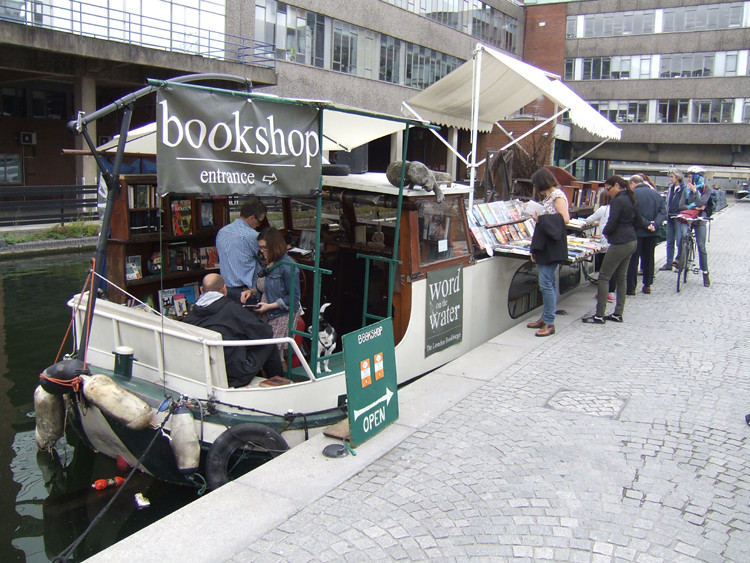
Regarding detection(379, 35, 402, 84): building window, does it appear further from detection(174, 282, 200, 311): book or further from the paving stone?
the paving stone

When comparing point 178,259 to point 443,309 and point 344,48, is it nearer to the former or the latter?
point 443,309

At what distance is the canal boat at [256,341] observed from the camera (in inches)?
184

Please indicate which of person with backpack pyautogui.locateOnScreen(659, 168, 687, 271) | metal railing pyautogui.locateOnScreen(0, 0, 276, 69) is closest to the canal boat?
person with backpack pyautogui.locateOnScreen(659, 168, 687, 271)

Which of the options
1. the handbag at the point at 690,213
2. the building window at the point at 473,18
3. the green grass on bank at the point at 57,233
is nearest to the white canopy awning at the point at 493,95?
the handbag at the point at 690,213

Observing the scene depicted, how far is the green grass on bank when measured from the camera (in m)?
16.9

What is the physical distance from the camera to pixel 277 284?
6172mm

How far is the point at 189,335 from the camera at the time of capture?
504 cm

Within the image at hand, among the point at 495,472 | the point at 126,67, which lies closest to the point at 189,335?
the point at 495,472

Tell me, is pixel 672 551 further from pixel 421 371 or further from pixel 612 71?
pixel 612 71

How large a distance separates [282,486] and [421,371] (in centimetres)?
298

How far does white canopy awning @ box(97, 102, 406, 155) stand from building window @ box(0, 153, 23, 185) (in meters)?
23.6

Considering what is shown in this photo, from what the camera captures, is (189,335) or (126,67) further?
(126,67)

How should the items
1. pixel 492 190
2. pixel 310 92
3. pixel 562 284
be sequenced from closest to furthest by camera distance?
pixel 562 284, pixel 492 190, pixel 310 92

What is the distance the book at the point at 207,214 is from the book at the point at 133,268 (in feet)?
3.21
